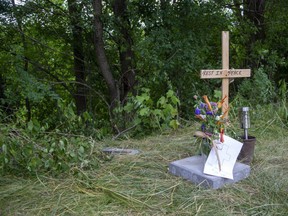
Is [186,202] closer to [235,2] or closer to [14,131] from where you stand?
[14,131]

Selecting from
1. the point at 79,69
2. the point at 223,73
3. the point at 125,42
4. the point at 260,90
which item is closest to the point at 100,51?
the point at 125,42

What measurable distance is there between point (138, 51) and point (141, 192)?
398 cm

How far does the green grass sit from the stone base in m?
0.05

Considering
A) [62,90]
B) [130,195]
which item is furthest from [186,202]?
[62,90]

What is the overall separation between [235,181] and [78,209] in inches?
47.4

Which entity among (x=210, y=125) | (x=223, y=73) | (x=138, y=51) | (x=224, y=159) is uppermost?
(x=138, y=51)

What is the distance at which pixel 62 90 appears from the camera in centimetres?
946

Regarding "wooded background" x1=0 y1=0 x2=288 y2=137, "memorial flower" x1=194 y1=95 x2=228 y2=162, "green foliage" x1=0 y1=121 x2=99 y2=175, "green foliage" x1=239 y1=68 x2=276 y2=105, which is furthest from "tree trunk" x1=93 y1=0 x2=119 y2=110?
"memorial flower" x1=194 y1=95 x2=228 y2=162

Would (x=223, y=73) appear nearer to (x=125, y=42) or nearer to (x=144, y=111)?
(x=144, y=111)

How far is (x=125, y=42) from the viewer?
6.80 metres

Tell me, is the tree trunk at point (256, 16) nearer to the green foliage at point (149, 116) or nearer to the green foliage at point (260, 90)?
the green foliage at point (260, 90)

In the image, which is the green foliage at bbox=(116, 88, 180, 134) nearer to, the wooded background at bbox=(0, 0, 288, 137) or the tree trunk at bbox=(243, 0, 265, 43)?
the wooded background at bbox=(0, 0, 288, 137)

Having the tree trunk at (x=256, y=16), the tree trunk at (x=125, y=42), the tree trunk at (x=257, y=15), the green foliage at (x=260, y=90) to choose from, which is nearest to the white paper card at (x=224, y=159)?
the green foliage at (x=260, y=90)

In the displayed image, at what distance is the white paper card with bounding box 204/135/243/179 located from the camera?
97.6 inches
